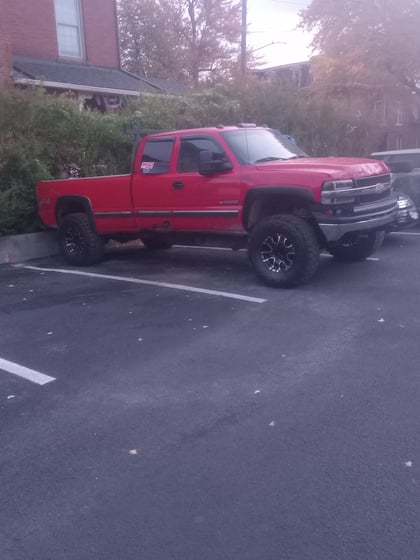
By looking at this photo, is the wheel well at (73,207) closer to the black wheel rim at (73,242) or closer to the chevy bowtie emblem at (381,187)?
the black wheel rim at (73,242)

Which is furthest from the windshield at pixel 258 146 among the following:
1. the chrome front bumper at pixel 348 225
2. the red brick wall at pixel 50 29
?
the red brick wall at pixel 50 29

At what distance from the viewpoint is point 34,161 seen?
11320 millimetres

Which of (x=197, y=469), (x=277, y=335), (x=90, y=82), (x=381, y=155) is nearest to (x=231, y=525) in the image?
(x=197, y=469)

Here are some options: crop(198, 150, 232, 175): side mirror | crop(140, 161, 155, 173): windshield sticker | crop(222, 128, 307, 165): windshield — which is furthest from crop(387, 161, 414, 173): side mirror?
crop(140, 161, 155, 173): windshield sticker

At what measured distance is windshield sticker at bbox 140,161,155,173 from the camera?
9.65 meters

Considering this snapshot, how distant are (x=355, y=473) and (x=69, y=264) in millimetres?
8030

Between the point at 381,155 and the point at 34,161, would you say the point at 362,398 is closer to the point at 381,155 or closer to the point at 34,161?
the point at 34,161

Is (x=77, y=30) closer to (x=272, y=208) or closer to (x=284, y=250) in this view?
(x=272, y=208)

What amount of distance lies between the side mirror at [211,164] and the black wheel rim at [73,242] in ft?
9.49

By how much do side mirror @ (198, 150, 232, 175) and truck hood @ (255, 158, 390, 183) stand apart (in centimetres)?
42

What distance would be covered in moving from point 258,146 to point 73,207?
354 cm

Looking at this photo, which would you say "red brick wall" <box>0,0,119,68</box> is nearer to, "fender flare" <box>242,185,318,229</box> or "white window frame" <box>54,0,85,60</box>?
"white window frame" <box>54,0,85,60</box>

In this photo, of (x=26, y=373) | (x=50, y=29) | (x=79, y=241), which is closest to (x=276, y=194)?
(x=79, y=241)

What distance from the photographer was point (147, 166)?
9.70 meters
